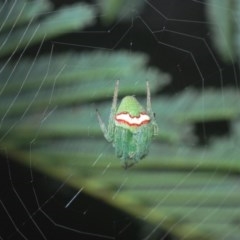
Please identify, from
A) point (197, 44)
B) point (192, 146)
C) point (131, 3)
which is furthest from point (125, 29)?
point (192, 146)

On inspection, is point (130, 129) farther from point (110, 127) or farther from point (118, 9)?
point (118, 9)

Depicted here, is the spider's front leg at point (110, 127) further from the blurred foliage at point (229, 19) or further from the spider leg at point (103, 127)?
the blurred foliage at point (229, 19)

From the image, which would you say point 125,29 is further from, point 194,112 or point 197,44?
point 194,112

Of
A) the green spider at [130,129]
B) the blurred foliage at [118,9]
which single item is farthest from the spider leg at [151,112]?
the blurred foliage at [118,9]

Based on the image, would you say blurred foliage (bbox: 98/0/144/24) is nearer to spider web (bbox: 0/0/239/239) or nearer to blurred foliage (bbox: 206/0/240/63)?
spider web (bbox: 0/0/239/239)

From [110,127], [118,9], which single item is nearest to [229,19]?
[118,9]
